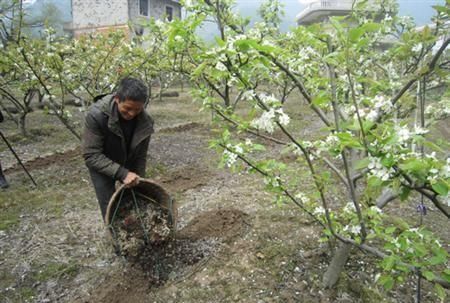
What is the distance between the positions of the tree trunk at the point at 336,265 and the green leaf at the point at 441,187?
146 cm

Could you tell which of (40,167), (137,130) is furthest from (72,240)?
(40,167)

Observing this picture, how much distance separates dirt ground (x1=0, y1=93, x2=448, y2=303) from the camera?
8.59 feet

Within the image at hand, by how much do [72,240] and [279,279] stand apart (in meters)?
2.32

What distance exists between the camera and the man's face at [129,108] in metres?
2.46

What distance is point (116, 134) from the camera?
2.68m

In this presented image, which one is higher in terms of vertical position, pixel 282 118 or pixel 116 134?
pixel 282 118

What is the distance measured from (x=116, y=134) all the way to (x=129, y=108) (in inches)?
12.6

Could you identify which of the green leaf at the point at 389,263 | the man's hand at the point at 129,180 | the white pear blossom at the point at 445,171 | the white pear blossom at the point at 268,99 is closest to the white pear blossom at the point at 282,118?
the white pear blossom at the point at 268,99

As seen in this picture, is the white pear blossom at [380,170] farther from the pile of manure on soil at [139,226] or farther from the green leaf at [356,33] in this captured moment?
the pile of manure on soil at [139,226]

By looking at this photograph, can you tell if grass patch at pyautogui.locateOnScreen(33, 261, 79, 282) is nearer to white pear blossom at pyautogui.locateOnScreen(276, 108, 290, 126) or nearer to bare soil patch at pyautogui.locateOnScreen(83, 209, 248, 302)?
bare soil patch at pyautogui.locateOnScreen(83, 209, 248, 302)

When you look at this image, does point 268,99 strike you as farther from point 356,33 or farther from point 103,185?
point 103,185

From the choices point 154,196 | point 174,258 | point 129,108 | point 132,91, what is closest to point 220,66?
point 132,91

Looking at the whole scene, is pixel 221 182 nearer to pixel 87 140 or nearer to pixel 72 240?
pixel 72 240

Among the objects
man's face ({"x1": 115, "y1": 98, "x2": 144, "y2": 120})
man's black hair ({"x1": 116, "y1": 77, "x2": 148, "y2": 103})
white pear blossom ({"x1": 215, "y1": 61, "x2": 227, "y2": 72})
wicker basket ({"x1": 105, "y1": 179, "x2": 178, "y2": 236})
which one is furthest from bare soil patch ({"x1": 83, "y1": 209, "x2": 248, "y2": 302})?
white pear blossom ({"x1": 215, "y1": 61, "x2": 227, "y2": 72})
